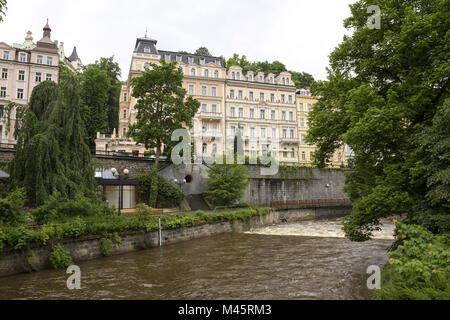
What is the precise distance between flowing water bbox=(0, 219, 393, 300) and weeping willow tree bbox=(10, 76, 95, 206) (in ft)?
16.8

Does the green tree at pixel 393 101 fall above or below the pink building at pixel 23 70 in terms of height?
below

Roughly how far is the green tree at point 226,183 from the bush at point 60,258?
17.0 meters

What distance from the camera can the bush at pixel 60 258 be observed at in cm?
1280

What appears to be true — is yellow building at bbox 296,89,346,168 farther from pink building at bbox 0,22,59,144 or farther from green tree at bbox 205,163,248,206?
pink building at bbox 0,22,59,144

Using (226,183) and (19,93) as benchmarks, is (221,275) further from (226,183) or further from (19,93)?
(19,93)

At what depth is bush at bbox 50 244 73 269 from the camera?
42.0 feet

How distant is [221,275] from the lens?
1174 cm

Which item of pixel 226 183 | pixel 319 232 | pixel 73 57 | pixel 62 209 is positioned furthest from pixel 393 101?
pixel 73 57

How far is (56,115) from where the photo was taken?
1762cm

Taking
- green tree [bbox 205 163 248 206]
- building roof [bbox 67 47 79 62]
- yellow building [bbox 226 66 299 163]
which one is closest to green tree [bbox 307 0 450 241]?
green tree [bbox 205 163 248 206]

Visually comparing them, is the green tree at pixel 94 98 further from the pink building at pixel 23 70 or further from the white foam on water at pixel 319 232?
the white foam on water at pixel 319 232

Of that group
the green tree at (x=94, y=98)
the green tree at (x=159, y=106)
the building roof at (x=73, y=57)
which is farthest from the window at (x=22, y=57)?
the building roof at (x=73, y=57)

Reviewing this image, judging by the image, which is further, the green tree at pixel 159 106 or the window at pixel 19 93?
the window at pixel 19 93
